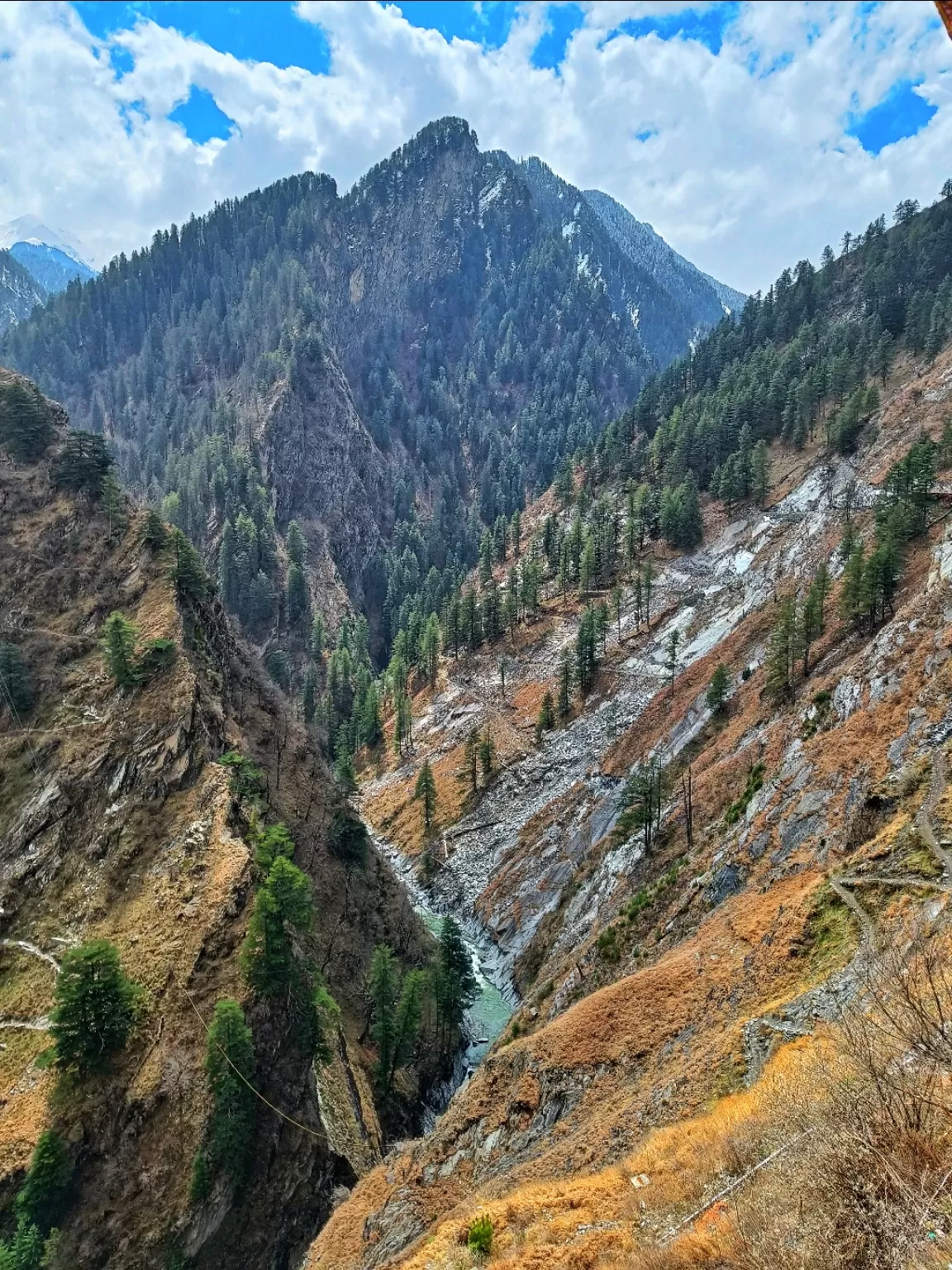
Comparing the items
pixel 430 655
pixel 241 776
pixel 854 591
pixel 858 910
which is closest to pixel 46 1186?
pixel 241 776

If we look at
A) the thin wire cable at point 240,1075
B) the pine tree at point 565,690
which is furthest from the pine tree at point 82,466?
the pine tree at point 565,690

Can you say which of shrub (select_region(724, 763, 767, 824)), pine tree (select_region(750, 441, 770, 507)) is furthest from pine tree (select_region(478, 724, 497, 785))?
pine tree (select_region(750, 441, 770, 507))

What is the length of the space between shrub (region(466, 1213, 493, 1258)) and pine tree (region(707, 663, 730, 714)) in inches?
2277

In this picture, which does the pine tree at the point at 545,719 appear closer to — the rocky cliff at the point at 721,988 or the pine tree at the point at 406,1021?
the rocky cliff at the point at 721,988

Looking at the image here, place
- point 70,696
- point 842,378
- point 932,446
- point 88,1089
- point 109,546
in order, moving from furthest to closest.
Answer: point 842,378 < point 932,446 < point 109,546 < point 70,696 < point 88,1089

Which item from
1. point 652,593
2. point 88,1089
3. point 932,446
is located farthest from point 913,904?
point 652,593

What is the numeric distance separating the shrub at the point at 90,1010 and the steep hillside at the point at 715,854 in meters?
14.9

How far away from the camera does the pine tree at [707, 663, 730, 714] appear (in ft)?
226

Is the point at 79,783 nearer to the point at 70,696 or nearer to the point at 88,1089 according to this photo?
the point at 70,696

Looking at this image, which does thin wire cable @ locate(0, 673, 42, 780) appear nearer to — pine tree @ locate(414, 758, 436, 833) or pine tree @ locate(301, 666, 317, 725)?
pine tree @ locate(414, 758, 436, 833)

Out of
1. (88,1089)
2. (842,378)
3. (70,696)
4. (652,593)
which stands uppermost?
(842,378)

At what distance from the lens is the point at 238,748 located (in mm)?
51219

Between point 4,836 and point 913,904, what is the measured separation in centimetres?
5151

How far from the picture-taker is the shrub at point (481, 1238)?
55.7ft
